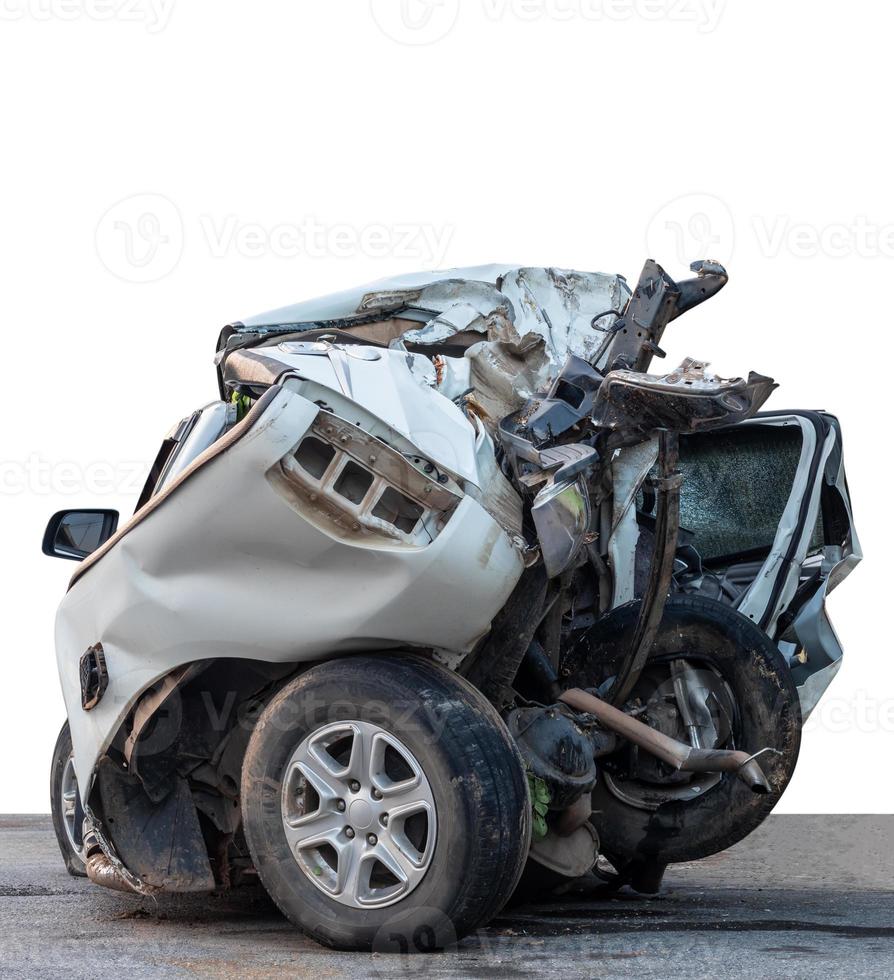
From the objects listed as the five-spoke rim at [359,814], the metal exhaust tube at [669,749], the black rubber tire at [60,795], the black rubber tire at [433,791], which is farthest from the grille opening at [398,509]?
the black rubber tire at [60,795]

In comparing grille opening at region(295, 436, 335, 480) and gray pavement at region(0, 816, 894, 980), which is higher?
grille opening at region(295, 436, 335, 480)

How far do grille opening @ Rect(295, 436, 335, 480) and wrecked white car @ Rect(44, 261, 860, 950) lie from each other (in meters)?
0.01

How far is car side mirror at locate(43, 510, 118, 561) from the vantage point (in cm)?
770

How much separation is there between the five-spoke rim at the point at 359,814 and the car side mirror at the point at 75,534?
216 centimetres

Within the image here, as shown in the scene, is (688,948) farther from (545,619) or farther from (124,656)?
(124,656)

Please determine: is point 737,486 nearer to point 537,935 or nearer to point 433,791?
point 537,935

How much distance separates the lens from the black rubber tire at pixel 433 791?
5.73 m

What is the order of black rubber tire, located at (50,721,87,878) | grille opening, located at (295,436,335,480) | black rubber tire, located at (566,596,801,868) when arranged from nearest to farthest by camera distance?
grille opening, located at (295,436,335,480) < black rubber tire, located at (566,596,801,868) < black rubber tire, located at (50,721,87,878)

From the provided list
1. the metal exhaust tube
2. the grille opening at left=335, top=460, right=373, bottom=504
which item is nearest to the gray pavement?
the metal exhaust tube

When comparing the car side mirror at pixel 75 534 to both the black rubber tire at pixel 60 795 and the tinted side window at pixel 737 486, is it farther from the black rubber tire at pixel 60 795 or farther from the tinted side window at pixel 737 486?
the tinted side window at pixel 737 486

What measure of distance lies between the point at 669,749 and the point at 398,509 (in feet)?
5.64

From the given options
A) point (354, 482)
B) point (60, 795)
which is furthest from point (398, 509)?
point (60, 795)

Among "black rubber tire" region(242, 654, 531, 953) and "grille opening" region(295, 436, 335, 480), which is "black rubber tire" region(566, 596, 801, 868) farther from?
"grille opening" region(295, 436, 335, 480)

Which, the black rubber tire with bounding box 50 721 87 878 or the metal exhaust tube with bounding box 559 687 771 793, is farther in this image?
the black rubber tire with bounding box 50 721 87 878
